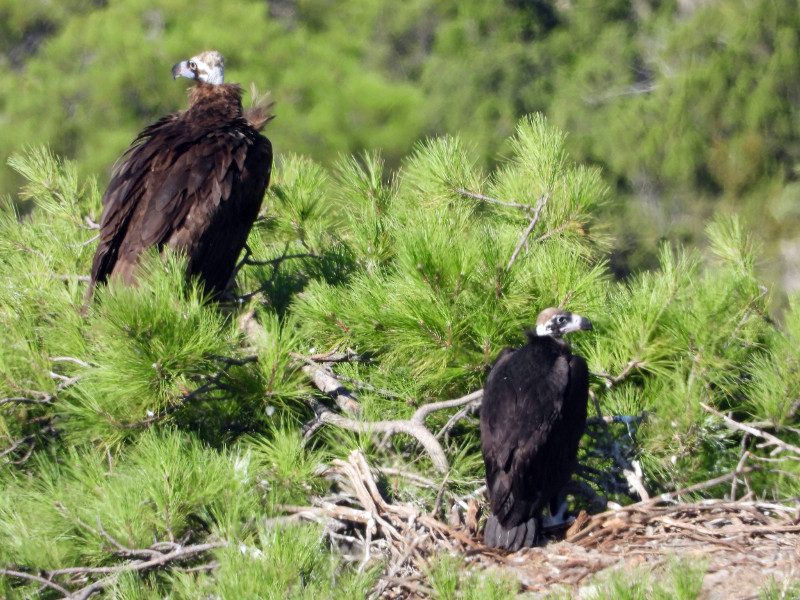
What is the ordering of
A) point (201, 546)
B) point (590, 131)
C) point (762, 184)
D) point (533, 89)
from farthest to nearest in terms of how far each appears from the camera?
1. point (533, 89)
2. point (590, 131)
3. point (762, 184)
4. point (201, 546)

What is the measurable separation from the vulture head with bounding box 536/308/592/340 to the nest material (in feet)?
1.68

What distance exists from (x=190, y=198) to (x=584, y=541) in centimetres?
170

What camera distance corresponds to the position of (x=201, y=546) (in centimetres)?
212

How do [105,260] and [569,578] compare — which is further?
[105,260]

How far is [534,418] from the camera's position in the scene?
107 inches

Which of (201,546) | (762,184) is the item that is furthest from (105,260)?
(762,184)

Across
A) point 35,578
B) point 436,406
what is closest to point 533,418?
point 436,406

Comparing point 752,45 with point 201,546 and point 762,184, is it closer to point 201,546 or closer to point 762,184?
point 762,184

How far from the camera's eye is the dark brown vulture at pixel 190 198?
317 cm

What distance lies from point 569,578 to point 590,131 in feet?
32.0

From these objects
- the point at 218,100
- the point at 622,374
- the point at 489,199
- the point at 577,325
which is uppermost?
the point at 218,100

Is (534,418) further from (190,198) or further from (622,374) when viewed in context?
(190,198)

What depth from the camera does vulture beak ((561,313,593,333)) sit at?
272 cm

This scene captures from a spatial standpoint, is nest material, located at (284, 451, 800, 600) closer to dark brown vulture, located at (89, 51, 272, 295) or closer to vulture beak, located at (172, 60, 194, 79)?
dark brown vulture, located at (89, 51, 272, 295)
